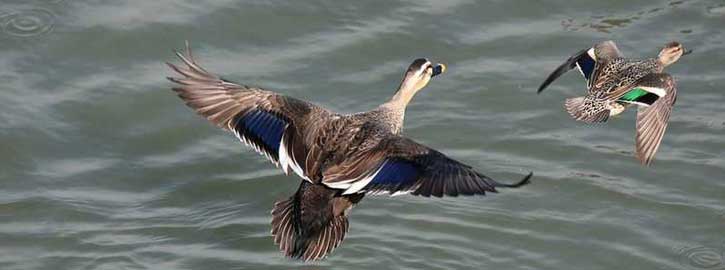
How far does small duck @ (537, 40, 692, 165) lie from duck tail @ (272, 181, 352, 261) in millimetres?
1886

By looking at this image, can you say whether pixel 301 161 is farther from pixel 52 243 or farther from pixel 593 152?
pixel 593 152

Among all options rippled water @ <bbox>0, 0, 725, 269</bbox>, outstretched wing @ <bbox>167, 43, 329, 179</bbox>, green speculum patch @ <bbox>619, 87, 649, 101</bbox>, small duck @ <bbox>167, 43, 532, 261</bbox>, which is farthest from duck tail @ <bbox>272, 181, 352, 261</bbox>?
green speculum patch @ <bbox>619, 87, 649, 101</bbox>

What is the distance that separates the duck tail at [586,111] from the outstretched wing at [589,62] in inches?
23.0

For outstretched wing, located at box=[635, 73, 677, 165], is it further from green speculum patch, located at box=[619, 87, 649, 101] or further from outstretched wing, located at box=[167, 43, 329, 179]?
→ outstretched wing, located at box=[167, 43, 329, 179]

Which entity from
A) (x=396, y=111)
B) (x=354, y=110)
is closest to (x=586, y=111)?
(x=396, y=111)

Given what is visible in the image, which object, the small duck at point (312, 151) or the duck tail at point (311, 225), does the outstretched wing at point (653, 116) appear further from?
the duck tail at point (311, 225)

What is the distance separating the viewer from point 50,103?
10.4 m

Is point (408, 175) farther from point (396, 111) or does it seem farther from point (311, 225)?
point (396, 111)

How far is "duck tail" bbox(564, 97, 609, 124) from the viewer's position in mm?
9430

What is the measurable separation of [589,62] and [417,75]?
1434 millimetres

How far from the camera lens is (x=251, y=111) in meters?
Result: 8.68

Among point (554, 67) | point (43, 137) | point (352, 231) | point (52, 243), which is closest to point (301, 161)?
point (352, 231)

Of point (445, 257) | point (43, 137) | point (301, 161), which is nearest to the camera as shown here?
point (301, 161)

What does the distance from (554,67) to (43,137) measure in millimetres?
3759
